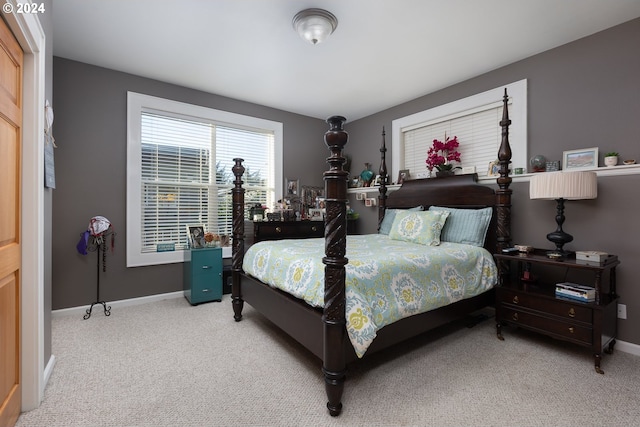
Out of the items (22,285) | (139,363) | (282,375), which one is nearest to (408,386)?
(282,375)

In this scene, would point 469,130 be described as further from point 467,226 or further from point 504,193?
point 467,226

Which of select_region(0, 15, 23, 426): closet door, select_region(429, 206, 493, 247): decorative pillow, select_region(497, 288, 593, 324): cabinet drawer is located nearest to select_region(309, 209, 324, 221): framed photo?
select_region(429, 206, 493, 247): decorative pillow

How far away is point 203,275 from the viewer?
343 cm

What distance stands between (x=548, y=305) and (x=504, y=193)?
3.46 ft

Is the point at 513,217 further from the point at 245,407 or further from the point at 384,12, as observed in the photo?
the point at 245,407

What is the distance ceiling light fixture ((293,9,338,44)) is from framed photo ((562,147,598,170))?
2363 millimetres

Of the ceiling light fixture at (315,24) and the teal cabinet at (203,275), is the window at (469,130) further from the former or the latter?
the teal cabinet at (203,275)

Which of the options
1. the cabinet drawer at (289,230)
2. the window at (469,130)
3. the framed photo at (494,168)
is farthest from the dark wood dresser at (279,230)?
the framed photo at (494,168)

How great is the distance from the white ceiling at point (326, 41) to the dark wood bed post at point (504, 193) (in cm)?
61

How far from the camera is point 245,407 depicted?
1627 mm

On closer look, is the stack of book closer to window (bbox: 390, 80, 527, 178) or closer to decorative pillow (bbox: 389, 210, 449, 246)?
decorative pillow (bbox: 389, 210, 449, 246)

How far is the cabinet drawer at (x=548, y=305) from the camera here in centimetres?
208

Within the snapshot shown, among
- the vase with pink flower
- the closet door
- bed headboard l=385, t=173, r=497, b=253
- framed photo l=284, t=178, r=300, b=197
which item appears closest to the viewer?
the closet door

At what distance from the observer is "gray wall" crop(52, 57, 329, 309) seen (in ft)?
9.89
